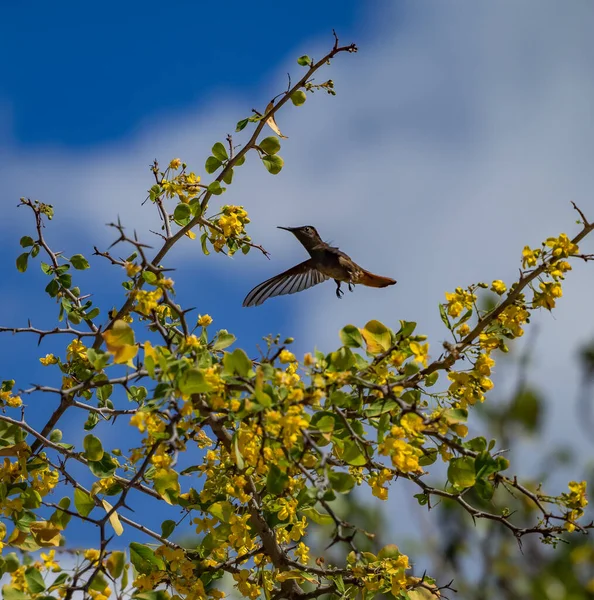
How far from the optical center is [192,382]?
2.30 m

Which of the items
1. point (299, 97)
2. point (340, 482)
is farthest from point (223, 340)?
point (299, 97)

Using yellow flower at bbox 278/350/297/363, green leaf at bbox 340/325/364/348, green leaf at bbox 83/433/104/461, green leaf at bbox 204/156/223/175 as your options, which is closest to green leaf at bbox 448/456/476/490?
green leaf at bbox 340/325/364/348

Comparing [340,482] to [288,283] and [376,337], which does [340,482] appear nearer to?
[376,337]

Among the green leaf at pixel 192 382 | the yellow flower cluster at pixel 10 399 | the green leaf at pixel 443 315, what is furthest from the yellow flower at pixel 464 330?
the yellow flower cluster at pixel 10 399

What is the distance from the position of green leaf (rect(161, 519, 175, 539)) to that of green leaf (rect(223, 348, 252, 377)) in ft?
3.24

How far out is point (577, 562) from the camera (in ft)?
11.7

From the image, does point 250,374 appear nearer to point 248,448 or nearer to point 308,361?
point 308,361

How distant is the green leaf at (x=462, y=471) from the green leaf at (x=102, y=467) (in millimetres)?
1295

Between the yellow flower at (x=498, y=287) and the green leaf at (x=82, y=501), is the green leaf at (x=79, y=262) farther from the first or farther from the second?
the yellow flower at (x=498, y=287)

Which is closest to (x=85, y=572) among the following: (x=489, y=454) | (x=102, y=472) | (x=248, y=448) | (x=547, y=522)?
(x=102, y=472)

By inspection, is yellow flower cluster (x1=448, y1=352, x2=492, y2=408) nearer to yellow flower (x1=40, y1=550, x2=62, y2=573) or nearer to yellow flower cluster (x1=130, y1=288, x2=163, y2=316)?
yellow flower cluster (x1=130, y1=288, x2=163, y2=316)

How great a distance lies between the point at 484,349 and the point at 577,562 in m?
1.32

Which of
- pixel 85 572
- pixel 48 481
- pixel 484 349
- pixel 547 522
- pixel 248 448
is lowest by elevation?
pixel 547 522

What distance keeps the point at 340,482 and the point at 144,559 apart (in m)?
1.03
